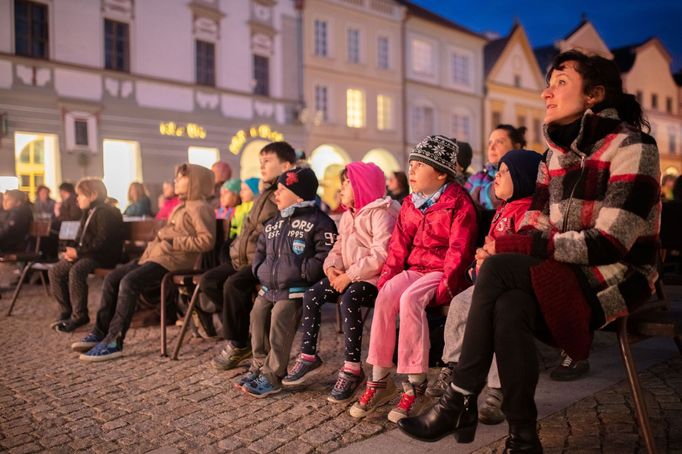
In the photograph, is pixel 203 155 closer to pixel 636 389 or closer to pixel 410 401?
pixel 410 401

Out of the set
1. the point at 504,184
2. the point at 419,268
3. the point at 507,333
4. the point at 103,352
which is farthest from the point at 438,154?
the point at 103,352

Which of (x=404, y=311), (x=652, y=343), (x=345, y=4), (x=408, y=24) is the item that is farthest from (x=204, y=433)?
(x=408, y=24)

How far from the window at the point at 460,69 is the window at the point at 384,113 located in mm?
5391

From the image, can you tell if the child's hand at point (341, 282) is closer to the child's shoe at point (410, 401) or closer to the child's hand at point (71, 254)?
the child's shoe at point (410, 401)

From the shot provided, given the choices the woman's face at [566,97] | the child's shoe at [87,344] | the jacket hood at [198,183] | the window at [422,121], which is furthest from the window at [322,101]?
the woman's face at [566,97]

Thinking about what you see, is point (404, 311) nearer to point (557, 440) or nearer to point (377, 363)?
point (377, 363)

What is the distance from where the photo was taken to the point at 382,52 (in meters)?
28.4

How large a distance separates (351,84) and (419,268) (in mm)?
23787

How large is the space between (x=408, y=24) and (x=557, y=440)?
28160mm

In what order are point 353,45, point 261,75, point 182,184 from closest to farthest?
1. point 182,184
2. point 261,75
3. point 353,45

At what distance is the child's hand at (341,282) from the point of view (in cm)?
411

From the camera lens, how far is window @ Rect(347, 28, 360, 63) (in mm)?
26828

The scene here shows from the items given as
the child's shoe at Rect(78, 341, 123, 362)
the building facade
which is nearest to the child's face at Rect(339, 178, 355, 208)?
the child's shoe at Rect(78, 341, 123, 362)

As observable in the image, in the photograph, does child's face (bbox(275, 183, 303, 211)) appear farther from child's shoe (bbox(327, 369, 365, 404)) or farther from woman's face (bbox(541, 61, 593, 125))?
woman's face (bbox(541, 61, 593, 125))
